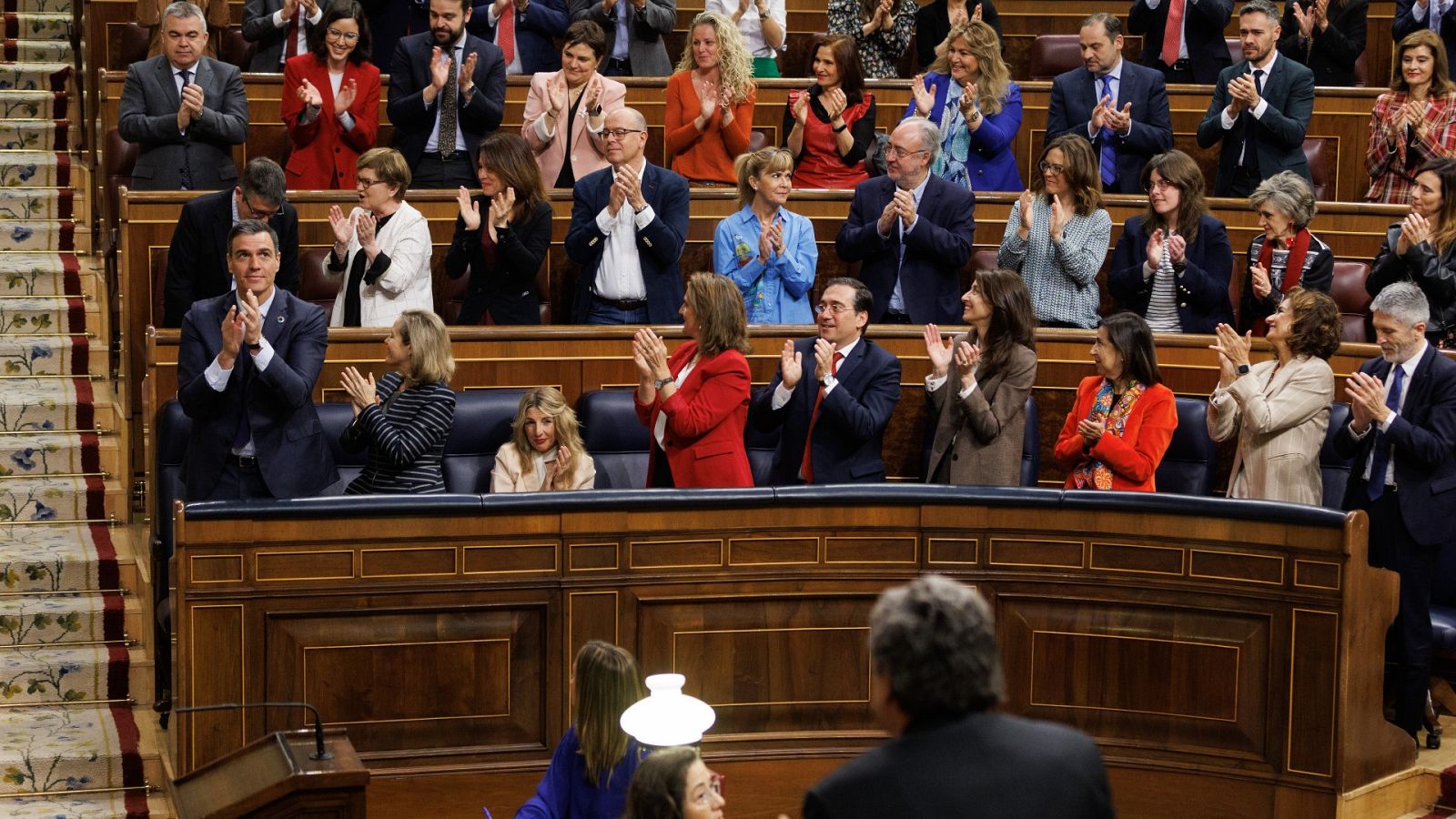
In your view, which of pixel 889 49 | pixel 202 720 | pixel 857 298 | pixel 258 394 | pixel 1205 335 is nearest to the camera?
pixel 202 720

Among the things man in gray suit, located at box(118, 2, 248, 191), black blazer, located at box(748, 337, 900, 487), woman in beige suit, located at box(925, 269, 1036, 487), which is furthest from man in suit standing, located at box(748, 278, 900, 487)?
man in gray suit, located at box(118, 2, 248, 191)

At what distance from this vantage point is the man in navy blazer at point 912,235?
547 cm

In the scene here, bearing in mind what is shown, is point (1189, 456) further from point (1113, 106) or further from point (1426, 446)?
point (1113, 106)

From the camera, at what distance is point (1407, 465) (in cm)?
455

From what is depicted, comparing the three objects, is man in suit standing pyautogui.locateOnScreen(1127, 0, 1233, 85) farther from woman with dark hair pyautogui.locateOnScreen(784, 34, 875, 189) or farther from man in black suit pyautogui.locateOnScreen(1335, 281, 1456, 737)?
man in black suit pyautogui.locateOnScreen(1335, 281, 1456, 737)

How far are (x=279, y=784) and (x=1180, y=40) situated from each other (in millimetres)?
5130

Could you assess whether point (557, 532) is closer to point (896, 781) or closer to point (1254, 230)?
point (896, 781)

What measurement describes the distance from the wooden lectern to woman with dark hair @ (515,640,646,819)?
1.02 ft

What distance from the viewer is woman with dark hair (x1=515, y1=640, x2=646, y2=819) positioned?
3305 millimetres

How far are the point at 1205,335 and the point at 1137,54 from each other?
2885mm

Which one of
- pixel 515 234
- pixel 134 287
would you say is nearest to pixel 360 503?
pixel 515 234

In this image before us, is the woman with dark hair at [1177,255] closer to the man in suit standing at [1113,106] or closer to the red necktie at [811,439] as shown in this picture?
the man in suit standing at [1113,106]

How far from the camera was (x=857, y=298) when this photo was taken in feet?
15.8

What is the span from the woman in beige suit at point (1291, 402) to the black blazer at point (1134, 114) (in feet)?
5.56
